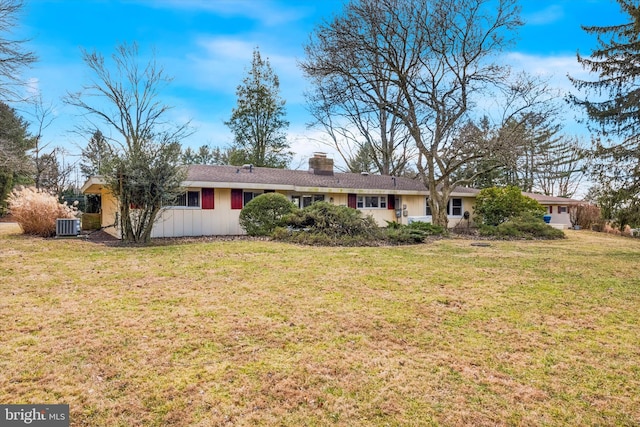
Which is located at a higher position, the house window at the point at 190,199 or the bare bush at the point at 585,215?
the house window at the point at 190,199

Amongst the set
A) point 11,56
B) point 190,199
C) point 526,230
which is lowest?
point 526,230

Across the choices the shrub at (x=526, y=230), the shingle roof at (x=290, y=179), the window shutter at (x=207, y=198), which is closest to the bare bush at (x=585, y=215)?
the shrub at (x=526, y=230)

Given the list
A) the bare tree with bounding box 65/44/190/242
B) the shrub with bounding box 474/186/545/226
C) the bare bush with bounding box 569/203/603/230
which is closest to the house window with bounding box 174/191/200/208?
the bare tree with bounding box 65/44/190/242

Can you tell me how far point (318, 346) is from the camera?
11.8 ft

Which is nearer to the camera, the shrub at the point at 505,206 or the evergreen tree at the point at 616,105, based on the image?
the evergreen tree at the point at 616,105

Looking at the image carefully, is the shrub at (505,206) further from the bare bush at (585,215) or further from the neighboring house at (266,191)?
the bare bush at (585,215)

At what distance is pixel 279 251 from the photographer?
31.3 feet

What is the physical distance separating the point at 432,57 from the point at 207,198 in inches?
488

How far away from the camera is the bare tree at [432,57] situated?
16.3 m

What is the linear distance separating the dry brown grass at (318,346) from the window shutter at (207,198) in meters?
7.94

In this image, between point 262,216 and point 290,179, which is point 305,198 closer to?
point 290,179

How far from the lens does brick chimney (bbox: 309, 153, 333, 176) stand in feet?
69.4
